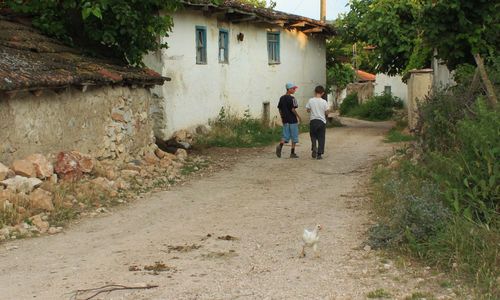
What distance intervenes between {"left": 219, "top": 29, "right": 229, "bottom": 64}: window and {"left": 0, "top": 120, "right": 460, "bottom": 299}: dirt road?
8155 mm

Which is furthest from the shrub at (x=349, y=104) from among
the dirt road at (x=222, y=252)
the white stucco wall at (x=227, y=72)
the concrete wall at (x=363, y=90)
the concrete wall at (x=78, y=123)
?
the dirt road at (x=222, y=252)

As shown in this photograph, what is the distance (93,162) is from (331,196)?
3691 mm

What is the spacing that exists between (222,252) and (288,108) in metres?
7.34

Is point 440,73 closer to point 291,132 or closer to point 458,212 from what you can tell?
point 291,132

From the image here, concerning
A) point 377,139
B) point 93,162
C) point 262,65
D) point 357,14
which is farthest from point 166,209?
point 357,14

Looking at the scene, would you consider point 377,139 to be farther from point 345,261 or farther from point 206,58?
point 345,261

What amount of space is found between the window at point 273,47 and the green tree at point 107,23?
9.02 m

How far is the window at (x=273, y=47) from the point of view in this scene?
21109mm

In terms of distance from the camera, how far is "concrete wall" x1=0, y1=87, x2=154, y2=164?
862cm

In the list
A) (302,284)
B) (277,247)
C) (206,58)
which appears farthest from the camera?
(206,58)

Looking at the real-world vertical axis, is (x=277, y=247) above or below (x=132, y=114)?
below

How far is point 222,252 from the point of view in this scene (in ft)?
20.9

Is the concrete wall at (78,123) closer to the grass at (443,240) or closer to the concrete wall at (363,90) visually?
the grass at (443,240)

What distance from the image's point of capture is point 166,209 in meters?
8.73
